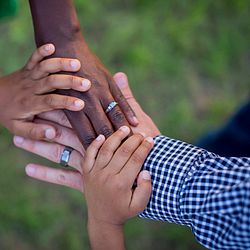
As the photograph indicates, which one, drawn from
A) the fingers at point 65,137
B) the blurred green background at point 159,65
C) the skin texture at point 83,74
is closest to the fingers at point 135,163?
the skin texture at point 83,74

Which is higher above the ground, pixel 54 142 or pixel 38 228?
pixel 54 142

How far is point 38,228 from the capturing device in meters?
1.87

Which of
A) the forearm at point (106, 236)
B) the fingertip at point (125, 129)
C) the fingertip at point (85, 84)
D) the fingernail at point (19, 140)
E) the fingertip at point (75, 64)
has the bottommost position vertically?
the forearm at point (106, 236)

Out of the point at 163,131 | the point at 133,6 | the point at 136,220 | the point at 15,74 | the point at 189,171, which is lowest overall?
the point at 136,220

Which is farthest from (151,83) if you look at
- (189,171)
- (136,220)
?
(189,171)

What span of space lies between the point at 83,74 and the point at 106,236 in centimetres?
40

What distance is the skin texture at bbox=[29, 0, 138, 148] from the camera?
4.01ft

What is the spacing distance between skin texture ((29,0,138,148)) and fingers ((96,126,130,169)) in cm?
5

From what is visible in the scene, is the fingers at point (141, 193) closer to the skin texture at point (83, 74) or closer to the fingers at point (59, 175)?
the skin texture at point (83, 74)

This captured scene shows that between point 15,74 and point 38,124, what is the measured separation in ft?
0.51

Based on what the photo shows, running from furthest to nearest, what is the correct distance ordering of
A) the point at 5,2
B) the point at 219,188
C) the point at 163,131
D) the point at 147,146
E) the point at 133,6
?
1. the point at 133,6
2. the point at 163,131
3. the point at 5,2
4. the point at 147,146
5. the point at 219,188

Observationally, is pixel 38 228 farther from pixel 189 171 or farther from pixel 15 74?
pixel 189 171

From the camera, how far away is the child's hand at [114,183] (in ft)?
3.59

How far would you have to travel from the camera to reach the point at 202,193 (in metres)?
1.05
